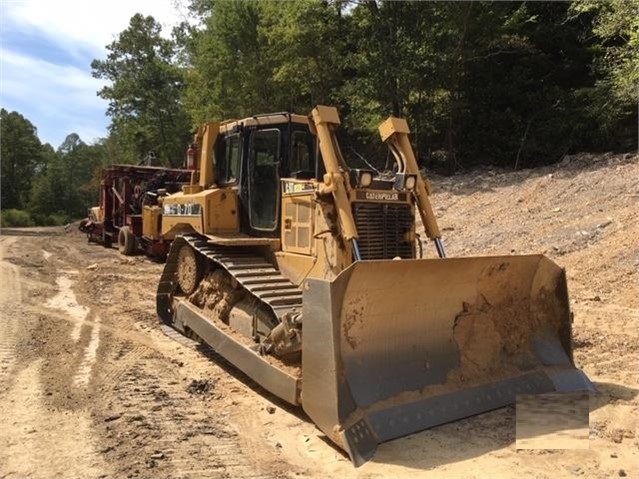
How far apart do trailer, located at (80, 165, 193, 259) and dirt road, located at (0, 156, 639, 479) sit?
3.66 meters

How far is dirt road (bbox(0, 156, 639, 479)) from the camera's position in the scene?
383 cm

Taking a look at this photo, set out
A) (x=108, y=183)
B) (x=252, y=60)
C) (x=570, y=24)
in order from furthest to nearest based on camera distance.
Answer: (x=252, y=60) < (x=570, y=24) < (x=108, y=183)

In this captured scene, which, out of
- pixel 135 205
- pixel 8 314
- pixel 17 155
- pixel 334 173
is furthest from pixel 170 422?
pixel 17 155

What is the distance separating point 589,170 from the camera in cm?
1477

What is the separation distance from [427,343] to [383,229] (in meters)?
1.39

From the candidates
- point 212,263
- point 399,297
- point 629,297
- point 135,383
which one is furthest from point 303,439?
point 629,297

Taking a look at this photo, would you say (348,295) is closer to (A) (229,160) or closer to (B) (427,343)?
(B) (427,343)

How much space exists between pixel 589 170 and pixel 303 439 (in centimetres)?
1297

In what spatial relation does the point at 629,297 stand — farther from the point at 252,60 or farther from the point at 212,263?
the point at 252,60

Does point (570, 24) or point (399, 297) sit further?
point (570, 24)

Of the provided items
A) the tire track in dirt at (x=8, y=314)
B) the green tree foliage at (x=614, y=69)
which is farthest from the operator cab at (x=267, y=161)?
the green tree foliage at (x=614, y=69)

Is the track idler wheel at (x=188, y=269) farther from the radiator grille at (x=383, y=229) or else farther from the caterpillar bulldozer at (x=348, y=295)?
the radiator grille at (x=383, y=229)

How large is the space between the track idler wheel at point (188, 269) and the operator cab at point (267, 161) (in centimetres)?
78

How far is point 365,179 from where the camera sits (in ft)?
17.7
